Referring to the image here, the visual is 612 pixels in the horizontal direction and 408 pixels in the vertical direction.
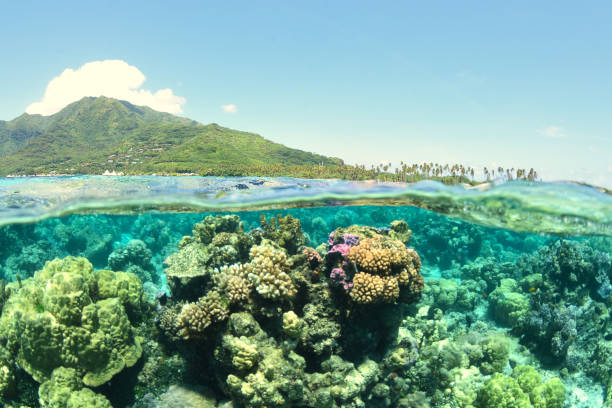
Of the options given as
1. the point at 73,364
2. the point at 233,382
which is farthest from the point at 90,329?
the point at 233,382

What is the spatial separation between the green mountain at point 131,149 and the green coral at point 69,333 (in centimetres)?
2729

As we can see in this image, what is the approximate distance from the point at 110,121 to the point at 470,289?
179724 mm

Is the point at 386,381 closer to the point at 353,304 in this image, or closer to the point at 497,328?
the point at 353,304

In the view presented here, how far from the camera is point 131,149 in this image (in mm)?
79000

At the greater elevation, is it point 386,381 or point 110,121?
point 110,121

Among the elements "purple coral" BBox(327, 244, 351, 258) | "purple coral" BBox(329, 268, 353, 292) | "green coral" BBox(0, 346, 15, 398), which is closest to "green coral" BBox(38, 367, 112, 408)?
"green coral" BBox(0, 346, 15, 398)

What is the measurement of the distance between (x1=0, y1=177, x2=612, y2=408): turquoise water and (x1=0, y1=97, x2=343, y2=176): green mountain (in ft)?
66.8

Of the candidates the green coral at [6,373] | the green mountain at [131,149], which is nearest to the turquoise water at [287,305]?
the green coral at [6,373]

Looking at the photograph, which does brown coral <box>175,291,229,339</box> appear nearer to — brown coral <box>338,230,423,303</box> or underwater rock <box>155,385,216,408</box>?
underwater rock <box>155,385,216,408</box>

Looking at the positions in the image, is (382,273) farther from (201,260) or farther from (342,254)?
(201,260)

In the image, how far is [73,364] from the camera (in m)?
5.95

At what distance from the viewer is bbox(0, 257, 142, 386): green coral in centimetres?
580

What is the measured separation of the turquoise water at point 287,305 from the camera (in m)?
5.75

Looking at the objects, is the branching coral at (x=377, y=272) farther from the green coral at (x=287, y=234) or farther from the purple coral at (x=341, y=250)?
the green coral at (x=287, y=234)
